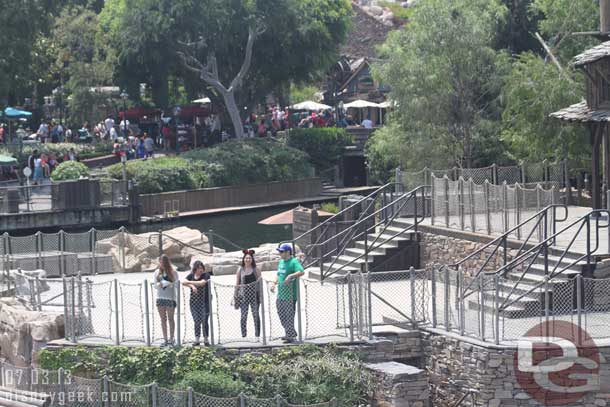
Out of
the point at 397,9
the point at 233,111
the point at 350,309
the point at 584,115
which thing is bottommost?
the point at 350,309

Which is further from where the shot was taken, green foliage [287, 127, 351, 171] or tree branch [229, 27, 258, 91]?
tree branch [229, 27, 258, 91]

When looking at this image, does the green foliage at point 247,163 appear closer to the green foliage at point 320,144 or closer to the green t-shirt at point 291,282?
the green foliage at point 320,144

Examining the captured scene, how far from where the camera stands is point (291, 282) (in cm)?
2442

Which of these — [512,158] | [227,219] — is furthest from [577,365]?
[227,219]

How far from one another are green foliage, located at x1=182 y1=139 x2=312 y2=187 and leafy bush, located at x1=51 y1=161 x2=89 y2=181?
596 cm

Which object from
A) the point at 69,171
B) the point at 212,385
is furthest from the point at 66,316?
the point at 69,171

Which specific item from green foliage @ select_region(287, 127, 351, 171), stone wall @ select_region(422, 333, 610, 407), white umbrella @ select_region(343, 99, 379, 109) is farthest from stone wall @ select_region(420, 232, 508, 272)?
white umbrella @ select_region(343, 99, 379, 109)

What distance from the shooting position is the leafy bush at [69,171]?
58.3 m

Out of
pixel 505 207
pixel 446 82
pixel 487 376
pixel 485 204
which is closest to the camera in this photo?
pixel 487 376

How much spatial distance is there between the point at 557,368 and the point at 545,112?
18.6m

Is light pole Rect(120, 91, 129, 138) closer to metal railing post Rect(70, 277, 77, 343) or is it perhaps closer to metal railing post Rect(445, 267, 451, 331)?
metal railing post Rect(70, 277, 77, 343)

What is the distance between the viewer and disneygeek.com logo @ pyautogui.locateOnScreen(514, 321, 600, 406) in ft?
75.8

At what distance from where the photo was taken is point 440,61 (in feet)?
162

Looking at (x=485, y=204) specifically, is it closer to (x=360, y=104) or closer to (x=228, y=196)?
(x=228, y=196)
